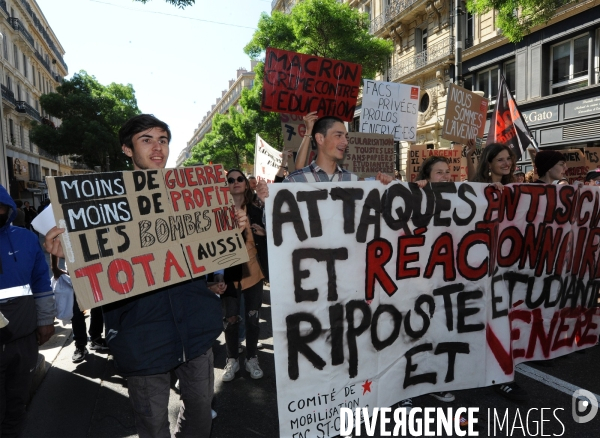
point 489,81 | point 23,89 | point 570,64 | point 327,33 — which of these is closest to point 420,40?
point 489,81

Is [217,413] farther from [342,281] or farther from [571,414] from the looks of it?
[571,414]

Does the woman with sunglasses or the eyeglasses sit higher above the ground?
the eyeglasses

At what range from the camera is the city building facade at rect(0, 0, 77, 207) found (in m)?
34.5

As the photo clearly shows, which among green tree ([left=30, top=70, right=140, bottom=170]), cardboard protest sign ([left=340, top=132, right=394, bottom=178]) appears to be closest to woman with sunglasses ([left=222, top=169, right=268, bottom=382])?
cardboard protest sign ([left=340, top=132, right=394, bottom=178])

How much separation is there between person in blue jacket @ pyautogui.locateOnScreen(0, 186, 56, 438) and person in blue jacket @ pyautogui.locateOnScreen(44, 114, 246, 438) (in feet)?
2.03

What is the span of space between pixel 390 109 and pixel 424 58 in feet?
57.5

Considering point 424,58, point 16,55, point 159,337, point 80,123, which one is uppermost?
point 16,55

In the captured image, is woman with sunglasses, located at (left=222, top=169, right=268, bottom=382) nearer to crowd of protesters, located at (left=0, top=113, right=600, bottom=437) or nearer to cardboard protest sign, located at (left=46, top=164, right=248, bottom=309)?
crowd of protesters, located at (left=0, top=113, right=600, bottom=437)

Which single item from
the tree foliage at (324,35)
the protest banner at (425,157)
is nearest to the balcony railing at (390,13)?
the tree foliage at (324,35)

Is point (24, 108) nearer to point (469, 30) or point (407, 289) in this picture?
point (469, 30)

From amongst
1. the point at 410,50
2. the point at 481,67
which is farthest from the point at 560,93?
the point at 410,50

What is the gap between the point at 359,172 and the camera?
667 cm

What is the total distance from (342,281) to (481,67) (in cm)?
1916

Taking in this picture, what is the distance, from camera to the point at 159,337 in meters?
2.24
